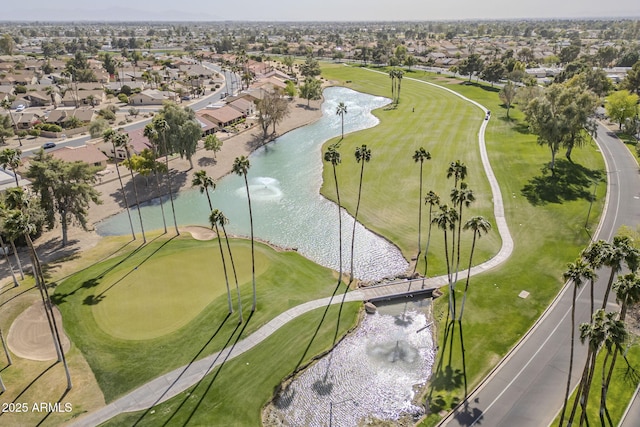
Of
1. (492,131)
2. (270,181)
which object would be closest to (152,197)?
(270,181)

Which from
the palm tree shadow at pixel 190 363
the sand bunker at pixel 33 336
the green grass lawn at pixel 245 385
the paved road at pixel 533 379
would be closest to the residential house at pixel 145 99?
the sand bunker at pixel 33 336

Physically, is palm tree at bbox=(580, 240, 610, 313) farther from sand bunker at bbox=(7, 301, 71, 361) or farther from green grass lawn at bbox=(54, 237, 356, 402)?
sand bunker at bbox=(7, 301, 71, 361)

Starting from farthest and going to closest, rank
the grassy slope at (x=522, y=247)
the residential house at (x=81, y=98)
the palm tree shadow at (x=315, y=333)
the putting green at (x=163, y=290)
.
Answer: the residential house at (x=81, y=98)
the putting green at (x=163, y=290)
the grassy slope at (x=522, y=247)
the palm tree shadow at (x=315, y=333)

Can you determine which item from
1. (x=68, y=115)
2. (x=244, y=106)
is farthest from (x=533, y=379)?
(x=68, y=115)

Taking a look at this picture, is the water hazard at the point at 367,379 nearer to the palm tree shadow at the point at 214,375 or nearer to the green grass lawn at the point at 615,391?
the palm tree shadow at the point at 214,375

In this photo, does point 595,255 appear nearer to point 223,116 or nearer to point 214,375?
point 214,375

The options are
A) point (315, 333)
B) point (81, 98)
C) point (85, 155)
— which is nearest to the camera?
point (315, 333)

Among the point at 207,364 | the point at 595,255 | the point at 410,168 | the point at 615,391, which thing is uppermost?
Answer: the point at 595,255
